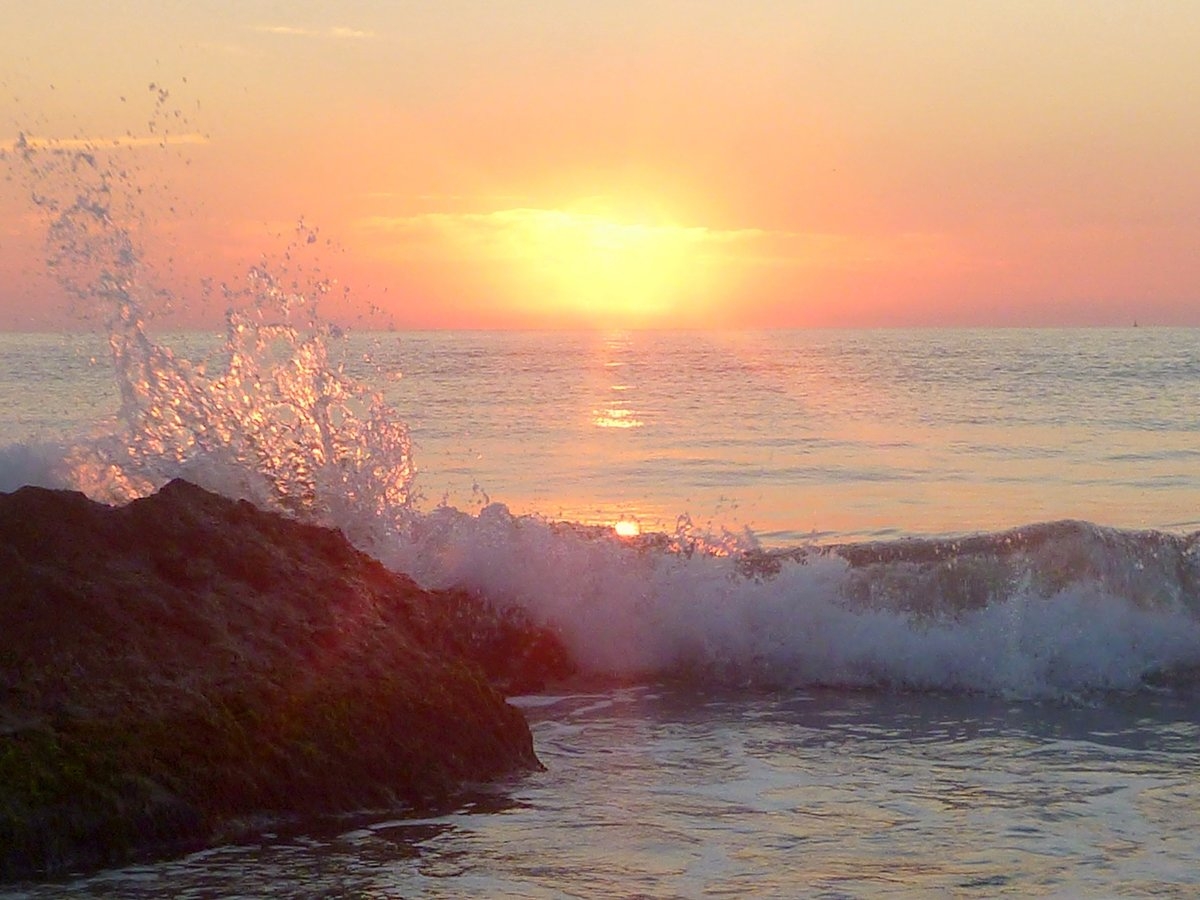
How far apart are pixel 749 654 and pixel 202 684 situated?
4569 millimetres

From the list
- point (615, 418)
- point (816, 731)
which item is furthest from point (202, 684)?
point (615, 418)

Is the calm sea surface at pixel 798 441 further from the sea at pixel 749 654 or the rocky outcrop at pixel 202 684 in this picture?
the rocky outcrop at pixel 202 684

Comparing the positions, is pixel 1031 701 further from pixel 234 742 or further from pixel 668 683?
pixel 234 742

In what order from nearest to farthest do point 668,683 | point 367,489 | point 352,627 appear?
point 352,627 < point 668,683 < point 367,489

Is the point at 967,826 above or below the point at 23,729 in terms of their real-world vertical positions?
below

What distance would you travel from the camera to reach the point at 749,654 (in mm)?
9398

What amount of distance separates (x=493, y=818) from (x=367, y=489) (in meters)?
4.85

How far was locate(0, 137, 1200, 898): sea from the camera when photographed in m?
5.16

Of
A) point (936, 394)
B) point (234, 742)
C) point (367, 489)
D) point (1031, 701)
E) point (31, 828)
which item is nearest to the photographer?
point (31, 828)

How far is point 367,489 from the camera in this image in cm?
1020

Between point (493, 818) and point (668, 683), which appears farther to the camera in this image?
point (668, 683)

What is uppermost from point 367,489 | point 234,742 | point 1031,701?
point 367,489

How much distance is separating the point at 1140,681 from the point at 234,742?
231 inches

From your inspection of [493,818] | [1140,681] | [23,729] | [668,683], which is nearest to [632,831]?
[493,818]
